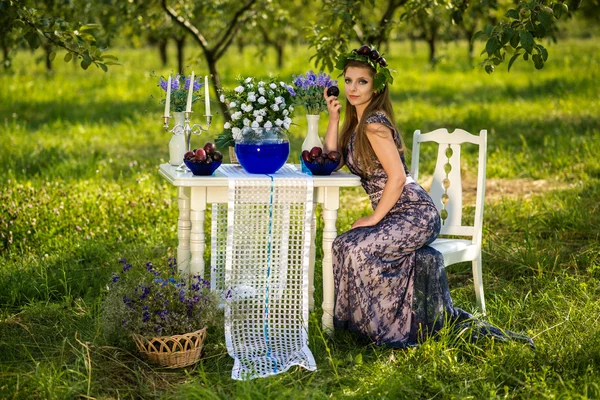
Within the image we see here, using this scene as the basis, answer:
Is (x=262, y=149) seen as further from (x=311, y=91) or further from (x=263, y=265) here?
(x=263, y=265)

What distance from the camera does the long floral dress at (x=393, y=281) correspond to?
4.07m

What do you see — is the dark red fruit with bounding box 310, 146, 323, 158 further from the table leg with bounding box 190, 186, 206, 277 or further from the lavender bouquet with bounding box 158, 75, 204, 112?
the lavender bouquet with bounding box 158, 75, 204, 112

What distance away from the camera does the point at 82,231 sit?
5984 mm

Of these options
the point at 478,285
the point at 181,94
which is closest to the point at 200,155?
the point at 181,94

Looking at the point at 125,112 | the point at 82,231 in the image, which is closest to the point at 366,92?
the point at 82,231

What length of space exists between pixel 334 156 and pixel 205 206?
738 millimetres

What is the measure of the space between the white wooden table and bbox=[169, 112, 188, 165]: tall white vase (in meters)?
0.05

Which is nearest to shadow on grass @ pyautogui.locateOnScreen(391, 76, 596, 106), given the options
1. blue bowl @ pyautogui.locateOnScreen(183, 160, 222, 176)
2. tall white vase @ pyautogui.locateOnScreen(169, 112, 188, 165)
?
tall white vase @ pyautogui.locateOnScreen(169, 112, 188, 165)

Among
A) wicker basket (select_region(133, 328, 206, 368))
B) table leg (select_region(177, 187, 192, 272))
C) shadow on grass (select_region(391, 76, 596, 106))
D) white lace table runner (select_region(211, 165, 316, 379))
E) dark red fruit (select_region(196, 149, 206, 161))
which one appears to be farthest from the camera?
shadow on grass (select_region(391, 76, 596, 106))

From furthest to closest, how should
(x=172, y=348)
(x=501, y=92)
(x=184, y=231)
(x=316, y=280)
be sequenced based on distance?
(x=501, y=92) < (x=316, y=280) < (x=184, y=231) < (x=172, y=348)

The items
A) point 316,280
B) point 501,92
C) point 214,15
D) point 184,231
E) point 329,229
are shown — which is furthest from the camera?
point 501,92

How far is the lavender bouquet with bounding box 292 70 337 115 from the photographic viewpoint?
14.0 ft

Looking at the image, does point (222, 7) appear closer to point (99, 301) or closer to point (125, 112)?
point (125, 112)

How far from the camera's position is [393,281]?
13.4ft
